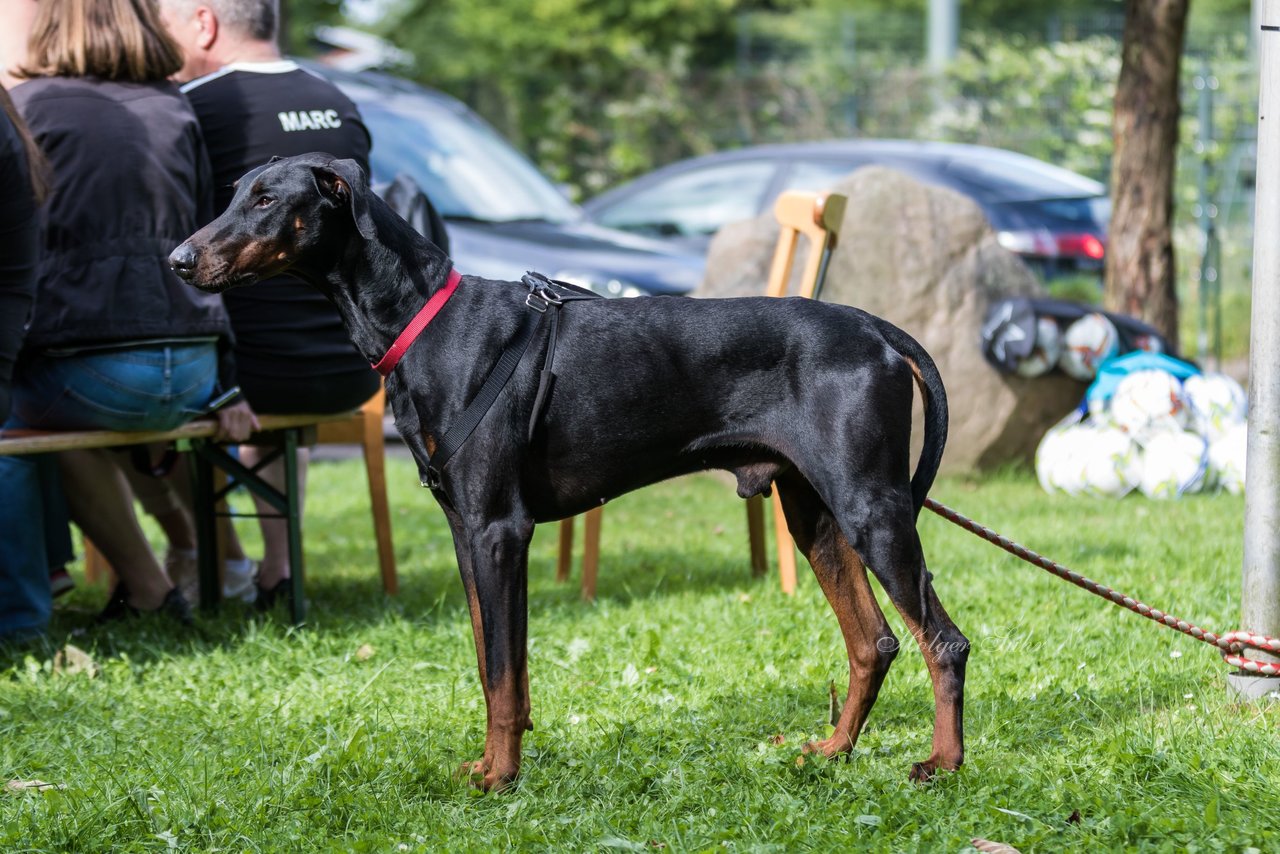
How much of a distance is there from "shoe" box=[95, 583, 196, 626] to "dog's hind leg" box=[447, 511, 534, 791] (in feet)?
7.22

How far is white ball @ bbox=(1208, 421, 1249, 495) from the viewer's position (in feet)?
25.4

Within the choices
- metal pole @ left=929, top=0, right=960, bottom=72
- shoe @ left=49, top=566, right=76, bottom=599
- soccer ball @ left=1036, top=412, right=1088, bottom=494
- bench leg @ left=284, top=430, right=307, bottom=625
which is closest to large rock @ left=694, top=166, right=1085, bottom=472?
soccer ball @ left=1036, top=412, right=1088, bottom=494

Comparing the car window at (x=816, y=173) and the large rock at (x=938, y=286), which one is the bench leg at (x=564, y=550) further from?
the car window at (x=816, y=173)

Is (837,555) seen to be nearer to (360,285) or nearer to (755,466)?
(755,466)

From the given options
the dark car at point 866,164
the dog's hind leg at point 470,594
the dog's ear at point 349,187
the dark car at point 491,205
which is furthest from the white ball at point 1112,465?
the dog's ear at point 349,187

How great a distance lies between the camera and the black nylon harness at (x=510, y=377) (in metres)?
3.45

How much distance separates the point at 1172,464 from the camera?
25.5 ft

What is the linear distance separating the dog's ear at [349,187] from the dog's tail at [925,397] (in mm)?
1246

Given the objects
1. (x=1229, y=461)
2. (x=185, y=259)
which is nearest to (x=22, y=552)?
(x=185, y=259)

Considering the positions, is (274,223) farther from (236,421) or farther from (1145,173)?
(1145,173)

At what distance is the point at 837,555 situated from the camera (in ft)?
12.3

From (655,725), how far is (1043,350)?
16.3ft

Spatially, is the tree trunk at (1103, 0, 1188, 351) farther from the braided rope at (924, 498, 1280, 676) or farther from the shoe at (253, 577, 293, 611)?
the shoe at (253, 577, 293, 611)

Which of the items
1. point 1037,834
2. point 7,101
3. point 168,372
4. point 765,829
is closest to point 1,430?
point 168,372
